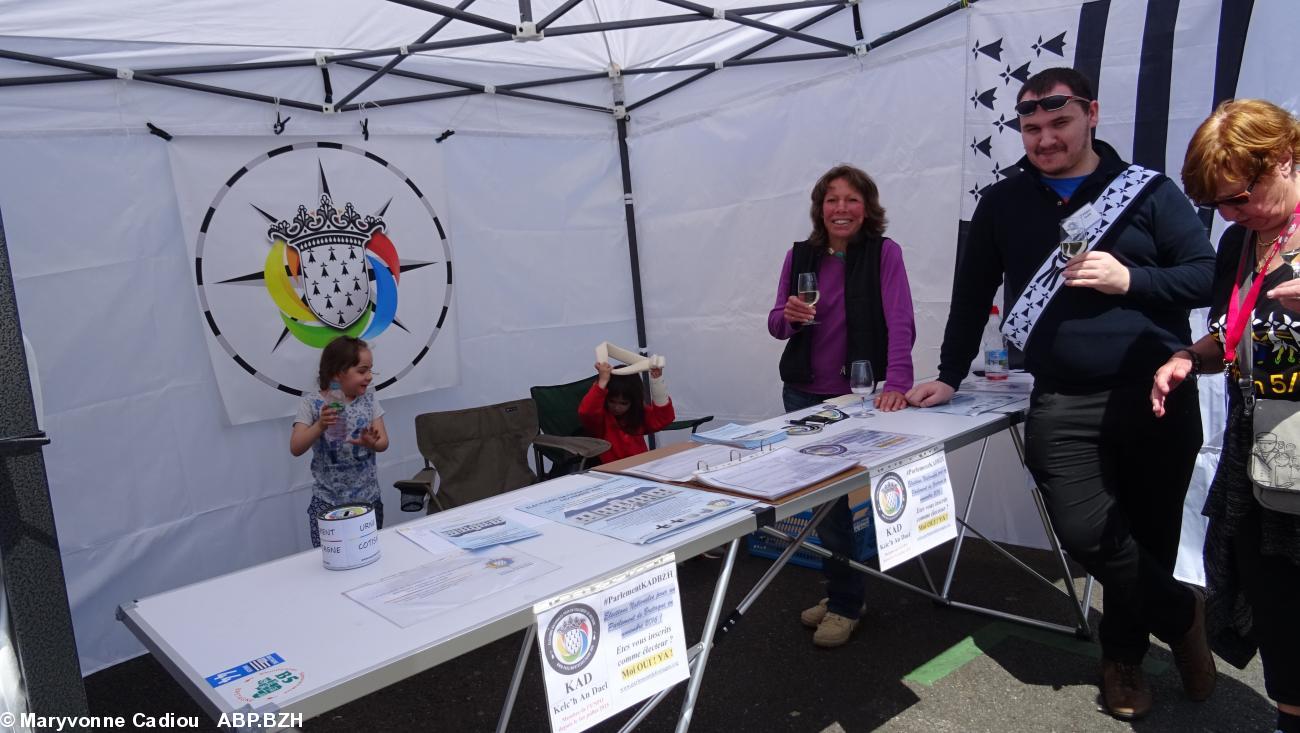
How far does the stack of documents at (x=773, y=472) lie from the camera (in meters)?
1.64

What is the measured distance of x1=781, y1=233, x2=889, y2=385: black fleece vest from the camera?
2588 millimetres

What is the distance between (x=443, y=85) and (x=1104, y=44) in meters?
2.71

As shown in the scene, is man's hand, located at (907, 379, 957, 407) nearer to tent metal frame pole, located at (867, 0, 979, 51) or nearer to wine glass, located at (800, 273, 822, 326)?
wine glass, located at (800, 273, 822, 326)

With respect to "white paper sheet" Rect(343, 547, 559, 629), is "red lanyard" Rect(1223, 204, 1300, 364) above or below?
above

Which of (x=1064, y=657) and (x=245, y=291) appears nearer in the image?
(x=1064, y=657)

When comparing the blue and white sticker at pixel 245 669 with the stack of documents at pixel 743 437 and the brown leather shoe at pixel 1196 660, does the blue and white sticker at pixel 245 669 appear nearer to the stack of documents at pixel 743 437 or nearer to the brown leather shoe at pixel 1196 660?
the stack of documents at pixel 743 437

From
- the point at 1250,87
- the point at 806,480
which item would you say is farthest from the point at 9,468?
the point at 1250,87

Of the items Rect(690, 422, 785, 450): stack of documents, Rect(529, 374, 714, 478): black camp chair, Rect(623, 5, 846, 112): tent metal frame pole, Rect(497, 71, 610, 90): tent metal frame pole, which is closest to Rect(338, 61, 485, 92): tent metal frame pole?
Rect(497, 71, 610, 90): tent metal frame pole

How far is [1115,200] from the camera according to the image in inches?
76.3

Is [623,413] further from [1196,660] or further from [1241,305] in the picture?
[1241,305]

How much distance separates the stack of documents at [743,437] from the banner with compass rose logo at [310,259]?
6.36 ft

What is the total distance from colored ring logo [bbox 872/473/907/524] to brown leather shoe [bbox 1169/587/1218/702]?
0.96 meters

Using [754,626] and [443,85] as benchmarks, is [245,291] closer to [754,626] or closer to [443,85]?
[443,85]

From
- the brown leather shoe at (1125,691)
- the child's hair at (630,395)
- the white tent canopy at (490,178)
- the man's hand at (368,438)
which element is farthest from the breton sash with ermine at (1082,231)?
the man's hand at (368,438)
